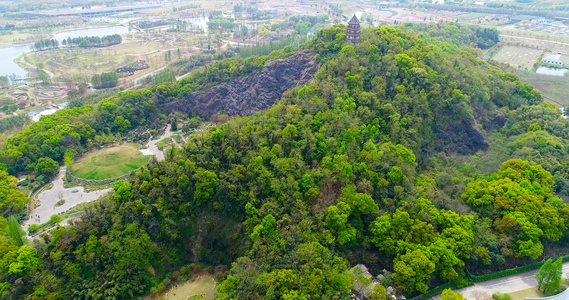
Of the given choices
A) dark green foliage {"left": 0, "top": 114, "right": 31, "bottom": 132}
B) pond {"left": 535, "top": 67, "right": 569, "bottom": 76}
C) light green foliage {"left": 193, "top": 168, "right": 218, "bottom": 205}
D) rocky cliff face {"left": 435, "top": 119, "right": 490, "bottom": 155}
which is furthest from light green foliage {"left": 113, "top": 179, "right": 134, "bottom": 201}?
pond {"left": 535, "top": 67, "right": 569, "bottom": 76}

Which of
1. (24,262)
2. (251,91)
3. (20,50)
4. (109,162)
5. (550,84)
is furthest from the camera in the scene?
(20,50)

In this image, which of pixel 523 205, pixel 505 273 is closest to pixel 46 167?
pixel 505 273

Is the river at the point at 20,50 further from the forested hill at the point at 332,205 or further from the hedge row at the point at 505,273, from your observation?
the hedge row at the point at 505,273

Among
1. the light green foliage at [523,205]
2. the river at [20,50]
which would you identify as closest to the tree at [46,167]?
the light green foliage at [523,205]

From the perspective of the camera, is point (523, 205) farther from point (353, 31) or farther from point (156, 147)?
point (156, 147)

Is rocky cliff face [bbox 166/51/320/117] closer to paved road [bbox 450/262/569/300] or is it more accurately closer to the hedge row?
the hedge row

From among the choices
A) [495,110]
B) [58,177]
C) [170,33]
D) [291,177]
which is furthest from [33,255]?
[170,33]
